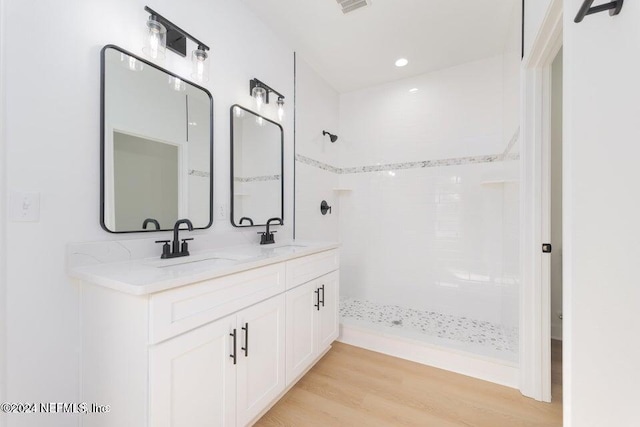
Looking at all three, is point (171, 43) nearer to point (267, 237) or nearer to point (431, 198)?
point (267, 237)

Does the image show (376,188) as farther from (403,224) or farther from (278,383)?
(278,383)

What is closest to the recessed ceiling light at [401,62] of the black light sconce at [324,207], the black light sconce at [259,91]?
the black light sconce at [259,91]

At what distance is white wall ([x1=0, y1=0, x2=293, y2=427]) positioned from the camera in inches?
38.0

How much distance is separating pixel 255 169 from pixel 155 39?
95 centimetres

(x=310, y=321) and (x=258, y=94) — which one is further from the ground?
(x=258, y=94)

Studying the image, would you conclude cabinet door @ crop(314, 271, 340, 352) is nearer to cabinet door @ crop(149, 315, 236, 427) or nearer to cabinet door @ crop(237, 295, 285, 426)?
A: cabinet door @ crop(237, 295, 285, 426)

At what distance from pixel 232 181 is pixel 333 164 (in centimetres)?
162

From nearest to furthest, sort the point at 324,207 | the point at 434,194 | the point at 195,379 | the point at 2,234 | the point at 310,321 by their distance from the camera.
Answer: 1. the point at 2,234
2. the point at 195,379
3. the point at 310,321
4. the point at 434,194
5. the point at 324,207

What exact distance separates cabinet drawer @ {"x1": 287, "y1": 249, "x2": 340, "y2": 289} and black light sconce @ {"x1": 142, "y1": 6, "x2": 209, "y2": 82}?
4.18ft

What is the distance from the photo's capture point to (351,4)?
1.89 metres

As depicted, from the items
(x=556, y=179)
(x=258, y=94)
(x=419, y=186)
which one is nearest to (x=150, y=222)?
(x=258, y=94)

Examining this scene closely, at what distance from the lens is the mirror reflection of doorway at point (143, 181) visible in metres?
1.25

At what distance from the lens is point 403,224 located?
116 inches
